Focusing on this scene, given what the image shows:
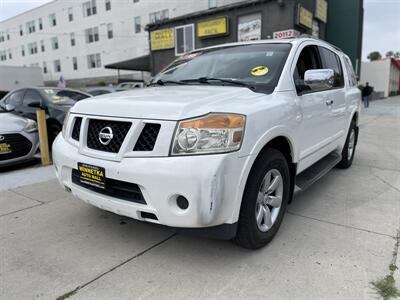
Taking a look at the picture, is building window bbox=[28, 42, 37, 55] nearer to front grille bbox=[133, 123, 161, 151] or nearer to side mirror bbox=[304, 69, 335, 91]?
side mirror bbox=[304, 69, 335, 91]

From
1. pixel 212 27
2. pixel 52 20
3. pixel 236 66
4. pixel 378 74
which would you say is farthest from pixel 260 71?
pixel 52 20

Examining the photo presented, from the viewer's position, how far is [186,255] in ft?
9.53

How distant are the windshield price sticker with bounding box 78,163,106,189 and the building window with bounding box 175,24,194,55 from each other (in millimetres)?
19305

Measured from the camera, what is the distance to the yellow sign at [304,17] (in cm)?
1709

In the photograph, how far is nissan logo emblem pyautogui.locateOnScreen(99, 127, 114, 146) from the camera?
8.75 ft

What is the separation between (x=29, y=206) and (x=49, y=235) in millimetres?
970

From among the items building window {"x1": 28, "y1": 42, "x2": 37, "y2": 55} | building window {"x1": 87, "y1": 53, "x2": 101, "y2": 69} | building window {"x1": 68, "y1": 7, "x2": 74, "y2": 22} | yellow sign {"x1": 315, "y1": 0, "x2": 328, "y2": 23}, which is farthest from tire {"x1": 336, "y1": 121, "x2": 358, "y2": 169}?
building window {"x1": 28, "y1": 42, "x2": 37, "y2": 55}

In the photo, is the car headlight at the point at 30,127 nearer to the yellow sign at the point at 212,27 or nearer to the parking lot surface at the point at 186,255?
the parking lot surface at the point at 186,255

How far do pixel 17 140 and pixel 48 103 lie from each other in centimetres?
175

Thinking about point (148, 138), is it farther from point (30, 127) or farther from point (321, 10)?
point (321, 10)

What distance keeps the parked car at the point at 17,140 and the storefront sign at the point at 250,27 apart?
47.7 feet

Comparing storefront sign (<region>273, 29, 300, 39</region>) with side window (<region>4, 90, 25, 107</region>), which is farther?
storefront sign (<region>273, 29, 300, 39</region>)

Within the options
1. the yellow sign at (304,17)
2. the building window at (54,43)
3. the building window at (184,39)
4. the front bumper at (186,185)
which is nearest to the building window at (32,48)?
the building window at (54,43)

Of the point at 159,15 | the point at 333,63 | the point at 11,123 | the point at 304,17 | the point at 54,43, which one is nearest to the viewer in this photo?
the point at 333,63
